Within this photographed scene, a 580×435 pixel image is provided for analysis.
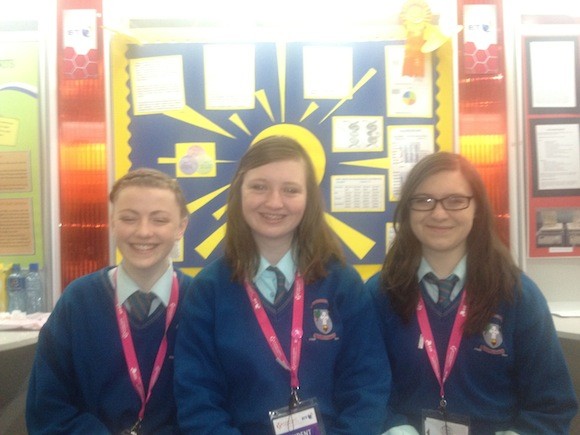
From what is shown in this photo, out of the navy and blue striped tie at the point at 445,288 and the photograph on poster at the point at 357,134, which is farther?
the photograph on poster at the point at 357,134

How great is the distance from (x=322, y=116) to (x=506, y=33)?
96 cm

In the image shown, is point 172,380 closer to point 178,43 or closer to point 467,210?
point 467,210

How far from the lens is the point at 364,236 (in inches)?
104

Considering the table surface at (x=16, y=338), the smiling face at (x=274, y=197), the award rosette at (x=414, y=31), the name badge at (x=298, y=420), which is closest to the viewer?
the name badge at (x=298, y=420)

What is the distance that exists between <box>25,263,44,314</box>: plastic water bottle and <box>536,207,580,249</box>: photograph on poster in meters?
2.35

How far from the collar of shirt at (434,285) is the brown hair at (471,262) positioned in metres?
0.02

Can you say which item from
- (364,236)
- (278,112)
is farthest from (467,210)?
(278,112)

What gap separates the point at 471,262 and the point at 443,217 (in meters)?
0.18

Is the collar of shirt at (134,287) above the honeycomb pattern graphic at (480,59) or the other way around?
the other way around

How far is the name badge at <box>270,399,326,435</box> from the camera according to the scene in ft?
5.15

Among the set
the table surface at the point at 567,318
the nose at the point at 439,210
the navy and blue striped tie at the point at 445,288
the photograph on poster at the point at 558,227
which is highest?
the nose at the point at 439,210

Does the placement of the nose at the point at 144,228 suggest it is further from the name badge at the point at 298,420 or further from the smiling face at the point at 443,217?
the smiling face at the point at 443,217

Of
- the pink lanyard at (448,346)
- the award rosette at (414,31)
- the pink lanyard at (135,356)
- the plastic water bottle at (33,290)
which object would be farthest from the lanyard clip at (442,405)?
the plastic water bottle at (33,290)

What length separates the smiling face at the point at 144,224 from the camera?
173 centimetres
